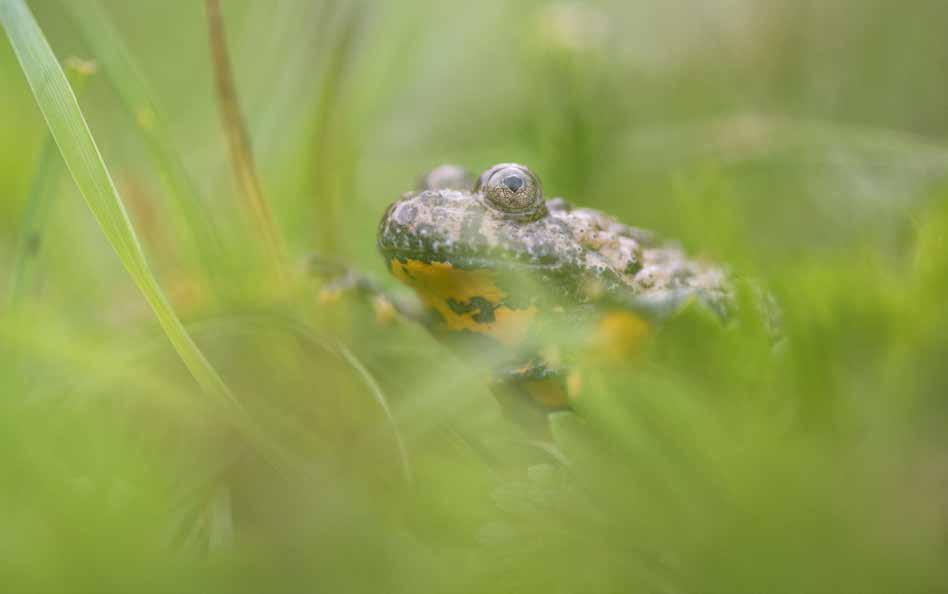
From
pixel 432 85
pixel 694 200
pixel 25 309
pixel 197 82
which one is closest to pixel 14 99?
pixel 197 82

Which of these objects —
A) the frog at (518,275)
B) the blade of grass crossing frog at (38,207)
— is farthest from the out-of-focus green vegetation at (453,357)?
the frog at (518,275)

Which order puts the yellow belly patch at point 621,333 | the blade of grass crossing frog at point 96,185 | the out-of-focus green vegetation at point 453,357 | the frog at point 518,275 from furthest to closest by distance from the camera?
the frog at point 518,275 < the yellow belly patch at point 621,333 < the blade of grass crossing frog at point 96,185 < the out-of-focus green vegetation at point 453,357

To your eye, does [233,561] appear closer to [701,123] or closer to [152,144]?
[152,144]

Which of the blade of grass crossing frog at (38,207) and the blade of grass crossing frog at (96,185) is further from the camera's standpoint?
the blade of grass crossing frog at (38,207)

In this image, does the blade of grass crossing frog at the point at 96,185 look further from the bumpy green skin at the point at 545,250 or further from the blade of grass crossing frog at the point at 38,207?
the bumpy green skin at the point at 545,250

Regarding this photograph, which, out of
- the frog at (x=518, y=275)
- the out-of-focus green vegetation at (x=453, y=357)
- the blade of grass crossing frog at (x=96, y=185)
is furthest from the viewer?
the frog at (x=518, y=275)

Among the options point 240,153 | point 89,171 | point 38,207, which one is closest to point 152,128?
point 240,153

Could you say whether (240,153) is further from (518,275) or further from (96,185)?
(518,275)

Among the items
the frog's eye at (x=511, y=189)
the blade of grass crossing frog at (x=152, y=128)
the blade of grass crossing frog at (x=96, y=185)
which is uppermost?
the frog's eye at (x=511, y=189)
